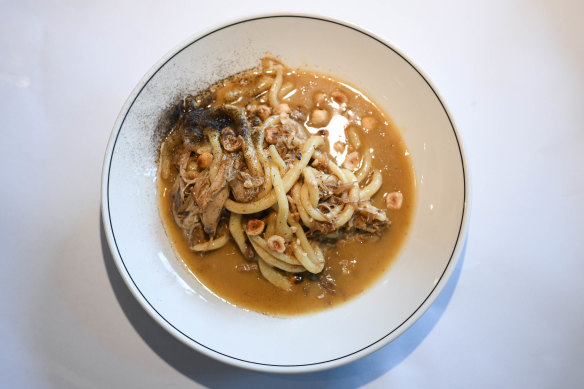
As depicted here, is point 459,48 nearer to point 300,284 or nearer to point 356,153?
point 356,153

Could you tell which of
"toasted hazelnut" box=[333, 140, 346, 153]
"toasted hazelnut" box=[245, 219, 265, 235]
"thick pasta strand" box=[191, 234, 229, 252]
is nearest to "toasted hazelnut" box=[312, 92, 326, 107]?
"toasted hazelnut" box=[333, 140, 346, 153]

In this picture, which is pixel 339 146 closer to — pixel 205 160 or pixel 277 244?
pixel 277 244

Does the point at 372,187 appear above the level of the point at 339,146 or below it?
below

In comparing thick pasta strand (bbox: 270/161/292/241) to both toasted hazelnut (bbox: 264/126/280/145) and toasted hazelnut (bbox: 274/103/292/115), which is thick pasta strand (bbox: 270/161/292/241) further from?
toasted hazelnut (bbox: 274/103/292/115)

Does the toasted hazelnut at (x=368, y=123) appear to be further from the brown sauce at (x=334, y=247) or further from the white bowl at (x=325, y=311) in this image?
the white bowl at (x=325, y=311)

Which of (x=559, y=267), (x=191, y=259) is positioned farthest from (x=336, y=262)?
(x=559, y=267)

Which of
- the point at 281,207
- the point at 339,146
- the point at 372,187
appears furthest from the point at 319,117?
the point at 281,207

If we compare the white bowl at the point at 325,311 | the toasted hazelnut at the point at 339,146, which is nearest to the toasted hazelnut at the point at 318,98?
the white bowl at the point at 325,311
